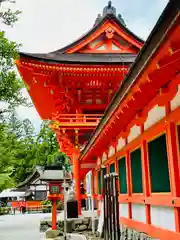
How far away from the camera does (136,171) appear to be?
752cm

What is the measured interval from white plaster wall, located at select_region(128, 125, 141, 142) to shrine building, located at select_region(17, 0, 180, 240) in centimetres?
3

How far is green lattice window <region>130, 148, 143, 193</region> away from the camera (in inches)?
283

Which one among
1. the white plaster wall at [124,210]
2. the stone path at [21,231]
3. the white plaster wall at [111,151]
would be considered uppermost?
the white plaster wall at [111,151]

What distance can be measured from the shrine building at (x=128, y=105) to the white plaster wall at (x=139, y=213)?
2cm

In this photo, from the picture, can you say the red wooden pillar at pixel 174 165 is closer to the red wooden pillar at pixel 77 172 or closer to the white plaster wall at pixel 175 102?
the white plaster wall at pixel 175 102

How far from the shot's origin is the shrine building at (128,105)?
419 centimetres

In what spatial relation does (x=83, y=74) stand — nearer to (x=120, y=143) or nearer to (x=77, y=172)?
(x=77, y=172)

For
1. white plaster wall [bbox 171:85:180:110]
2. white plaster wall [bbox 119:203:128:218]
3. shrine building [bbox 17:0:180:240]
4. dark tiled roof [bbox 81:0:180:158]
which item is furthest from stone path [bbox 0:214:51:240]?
dark tiled roof [bbox 81:0:180:158]

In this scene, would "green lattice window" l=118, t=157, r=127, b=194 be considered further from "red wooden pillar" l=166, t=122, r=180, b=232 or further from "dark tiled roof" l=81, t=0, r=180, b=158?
"dark tiled roof" l=81, t=0, r=180, b=158

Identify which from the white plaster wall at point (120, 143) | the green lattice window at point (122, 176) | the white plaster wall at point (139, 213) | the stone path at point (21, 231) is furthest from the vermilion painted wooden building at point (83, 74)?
the white plaster wall at point (139, 213)

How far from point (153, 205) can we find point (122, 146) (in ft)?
8.67

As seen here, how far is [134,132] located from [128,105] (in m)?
2.16

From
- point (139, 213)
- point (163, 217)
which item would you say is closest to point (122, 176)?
point (139, 213)

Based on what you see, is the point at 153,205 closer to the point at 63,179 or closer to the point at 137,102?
the point at 137,102
